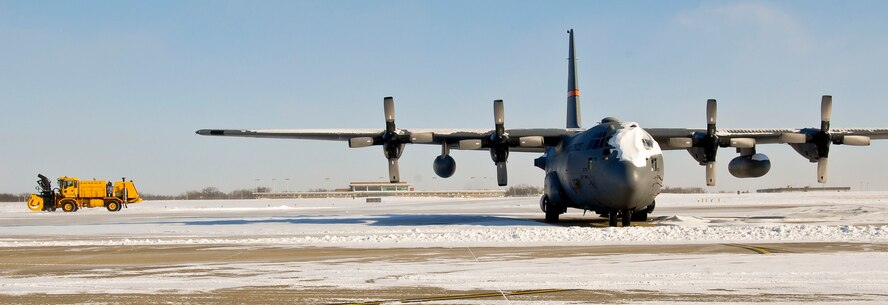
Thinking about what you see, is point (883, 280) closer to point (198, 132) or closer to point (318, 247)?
point (318, 247)

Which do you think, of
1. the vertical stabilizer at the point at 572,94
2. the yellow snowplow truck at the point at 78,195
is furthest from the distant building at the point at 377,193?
the vertical stabilizer at the point at 572,94

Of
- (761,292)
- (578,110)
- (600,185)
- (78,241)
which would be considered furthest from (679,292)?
(578,110)

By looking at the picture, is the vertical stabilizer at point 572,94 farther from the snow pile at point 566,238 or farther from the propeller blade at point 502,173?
the snow pile at point 566,238

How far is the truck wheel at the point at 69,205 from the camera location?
180 ft

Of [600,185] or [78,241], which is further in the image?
[600,185]

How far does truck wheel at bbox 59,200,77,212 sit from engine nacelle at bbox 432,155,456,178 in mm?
36855

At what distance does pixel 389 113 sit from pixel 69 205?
36.7 meters

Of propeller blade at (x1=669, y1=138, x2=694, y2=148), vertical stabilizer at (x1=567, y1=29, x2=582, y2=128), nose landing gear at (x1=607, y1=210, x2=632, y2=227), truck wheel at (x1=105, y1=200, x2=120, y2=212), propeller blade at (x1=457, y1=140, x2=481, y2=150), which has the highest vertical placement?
vertical stabilizer at (x1=567, y1=29, x2=582, y2=128)

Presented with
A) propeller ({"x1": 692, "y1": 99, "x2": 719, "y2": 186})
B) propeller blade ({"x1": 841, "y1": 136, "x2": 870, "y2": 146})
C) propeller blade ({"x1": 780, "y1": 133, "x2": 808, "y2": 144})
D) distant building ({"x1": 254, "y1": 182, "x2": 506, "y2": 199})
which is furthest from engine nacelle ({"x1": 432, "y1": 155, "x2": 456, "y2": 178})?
distant building ({"x1": 254, "y1": 182, "x2": 506, "y2": 199})

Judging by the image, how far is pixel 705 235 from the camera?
2056cm

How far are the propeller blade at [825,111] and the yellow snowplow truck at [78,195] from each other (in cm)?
4690

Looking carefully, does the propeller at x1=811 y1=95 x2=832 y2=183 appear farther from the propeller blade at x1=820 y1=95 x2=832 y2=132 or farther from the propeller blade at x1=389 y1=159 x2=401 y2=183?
the propeller blade at x1=389 y1=159 x2=401 y2=183

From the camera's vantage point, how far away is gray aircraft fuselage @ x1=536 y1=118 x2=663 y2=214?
80.4ft

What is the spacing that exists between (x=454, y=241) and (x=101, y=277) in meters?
9.77
